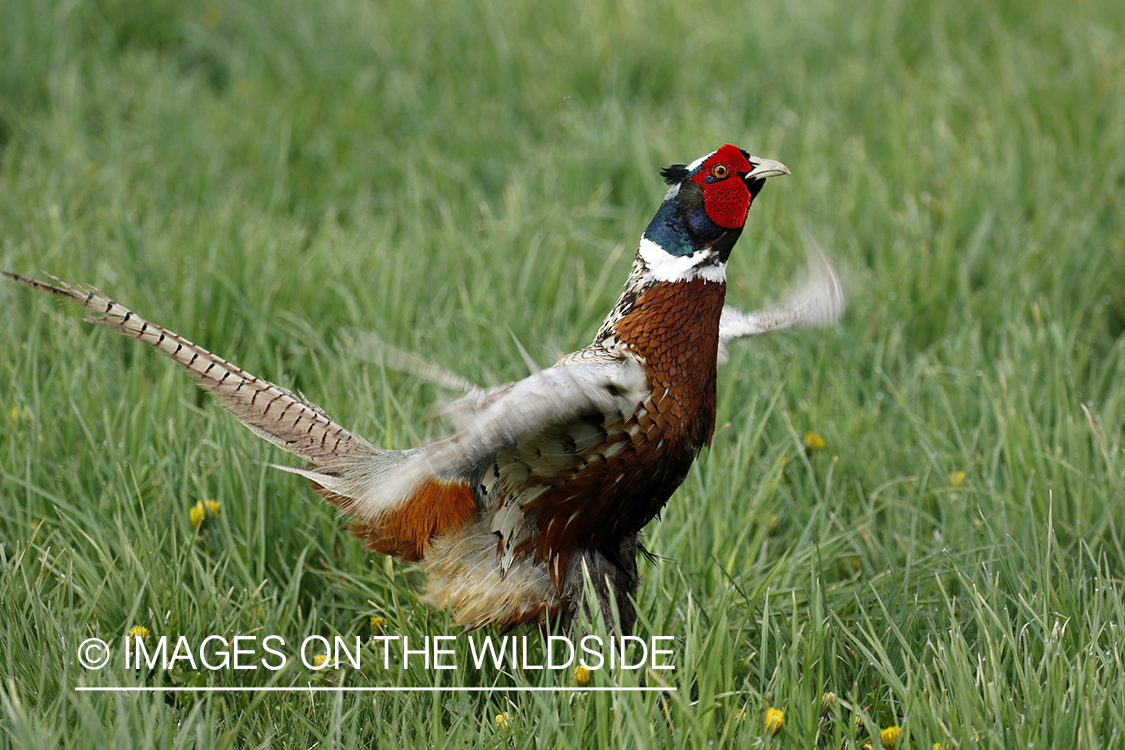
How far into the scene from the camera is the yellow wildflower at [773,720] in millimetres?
2092

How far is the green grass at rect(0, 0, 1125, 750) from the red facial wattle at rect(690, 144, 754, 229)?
0.81 metres

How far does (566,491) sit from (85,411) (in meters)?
1.54

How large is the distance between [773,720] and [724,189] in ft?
3.61

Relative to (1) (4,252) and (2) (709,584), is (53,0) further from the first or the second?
(2) (709,584)

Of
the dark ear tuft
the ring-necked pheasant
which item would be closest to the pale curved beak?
the ring-necked pheasant

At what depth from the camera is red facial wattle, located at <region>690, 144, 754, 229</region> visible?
2.30 m

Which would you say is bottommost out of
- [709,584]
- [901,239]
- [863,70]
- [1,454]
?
[709,584]

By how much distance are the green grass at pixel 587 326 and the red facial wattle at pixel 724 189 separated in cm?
81

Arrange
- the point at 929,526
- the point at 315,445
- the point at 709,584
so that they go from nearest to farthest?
the point at 315,445 < the point at 709,584 < the point at 929,526

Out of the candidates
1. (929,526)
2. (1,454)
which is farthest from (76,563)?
(929,526)

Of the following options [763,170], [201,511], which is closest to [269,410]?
[201,511]

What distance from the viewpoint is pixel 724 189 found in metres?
2.30

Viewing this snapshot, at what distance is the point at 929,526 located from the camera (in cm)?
294

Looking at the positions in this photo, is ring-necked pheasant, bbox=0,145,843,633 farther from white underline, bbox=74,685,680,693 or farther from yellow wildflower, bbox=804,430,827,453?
yellow wildflower, bbox=804,430,827,453
